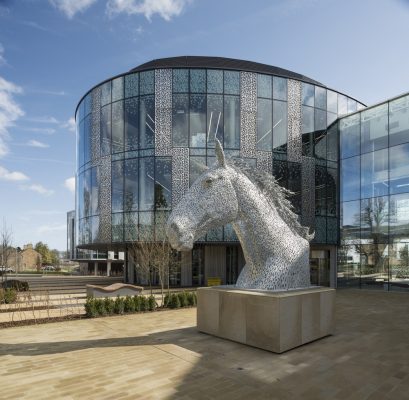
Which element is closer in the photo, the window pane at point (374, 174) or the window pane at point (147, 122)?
the window pane at point (374, 174)

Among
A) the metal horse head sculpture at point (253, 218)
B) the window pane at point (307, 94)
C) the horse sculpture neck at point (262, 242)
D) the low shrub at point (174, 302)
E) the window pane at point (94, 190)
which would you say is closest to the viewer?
the metal horse head sculpture at point (253, 218)

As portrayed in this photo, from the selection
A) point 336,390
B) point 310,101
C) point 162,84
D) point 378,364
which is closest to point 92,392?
point 336,390

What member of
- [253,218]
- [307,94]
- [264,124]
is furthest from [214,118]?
[253,218]

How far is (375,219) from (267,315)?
18.1 metres

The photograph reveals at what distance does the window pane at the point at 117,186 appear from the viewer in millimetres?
24000

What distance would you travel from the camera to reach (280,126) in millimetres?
24141

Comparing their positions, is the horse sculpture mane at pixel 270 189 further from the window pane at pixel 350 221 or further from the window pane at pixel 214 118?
the window pane at pixel 350 221

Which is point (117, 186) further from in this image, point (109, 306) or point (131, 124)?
point (109, 306)

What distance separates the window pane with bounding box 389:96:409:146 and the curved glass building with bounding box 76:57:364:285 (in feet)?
14.6

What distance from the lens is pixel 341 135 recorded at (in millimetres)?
25516

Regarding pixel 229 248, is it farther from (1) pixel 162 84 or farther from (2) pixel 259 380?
(2) pixel 259 380

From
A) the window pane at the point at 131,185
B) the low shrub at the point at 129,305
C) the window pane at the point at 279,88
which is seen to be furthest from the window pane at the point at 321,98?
the low shrub at the point at 129,305

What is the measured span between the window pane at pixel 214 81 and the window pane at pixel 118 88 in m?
6.07

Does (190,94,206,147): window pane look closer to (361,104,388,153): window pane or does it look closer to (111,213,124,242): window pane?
(111,213,124,242): window pane
